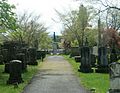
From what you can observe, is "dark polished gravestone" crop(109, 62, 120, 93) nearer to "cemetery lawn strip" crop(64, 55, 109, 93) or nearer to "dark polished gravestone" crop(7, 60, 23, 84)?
"cemetery lawn strip" crop(64, 55, 109, 93)

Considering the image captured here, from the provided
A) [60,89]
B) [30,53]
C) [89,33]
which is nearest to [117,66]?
[60,89]

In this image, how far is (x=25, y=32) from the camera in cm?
6469

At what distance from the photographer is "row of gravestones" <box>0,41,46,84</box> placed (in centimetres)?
1938

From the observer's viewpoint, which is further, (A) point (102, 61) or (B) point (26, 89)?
(A) point (102, 61)

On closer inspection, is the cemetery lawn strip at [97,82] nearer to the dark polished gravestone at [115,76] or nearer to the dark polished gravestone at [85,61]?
the dark polished gravestone at [85,61]

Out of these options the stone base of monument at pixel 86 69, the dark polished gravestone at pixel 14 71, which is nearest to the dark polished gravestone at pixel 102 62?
the stone base of monument at pixel 86 69

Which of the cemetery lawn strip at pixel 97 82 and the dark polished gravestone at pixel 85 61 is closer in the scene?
the cemetery lawn strip at pixel 97 82

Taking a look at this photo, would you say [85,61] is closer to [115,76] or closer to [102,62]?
[102,62]

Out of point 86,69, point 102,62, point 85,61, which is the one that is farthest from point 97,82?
point 102,62

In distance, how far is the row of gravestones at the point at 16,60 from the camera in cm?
1938

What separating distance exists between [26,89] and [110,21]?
3992 cm

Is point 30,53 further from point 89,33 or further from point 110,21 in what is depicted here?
point 89,33

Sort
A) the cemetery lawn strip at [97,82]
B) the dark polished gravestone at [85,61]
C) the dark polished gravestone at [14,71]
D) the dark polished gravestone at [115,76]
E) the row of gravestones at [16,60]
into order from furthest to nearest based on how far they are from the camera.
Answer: the dark polished gravestone at [85,61]
the row of gravestones at [16,60]
the dark polished gravestone at [14,71]
the cemetery lawn strip at [97,82]
the dark polished gravestone at [115,76]

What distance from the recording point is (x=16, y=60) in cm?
2023
